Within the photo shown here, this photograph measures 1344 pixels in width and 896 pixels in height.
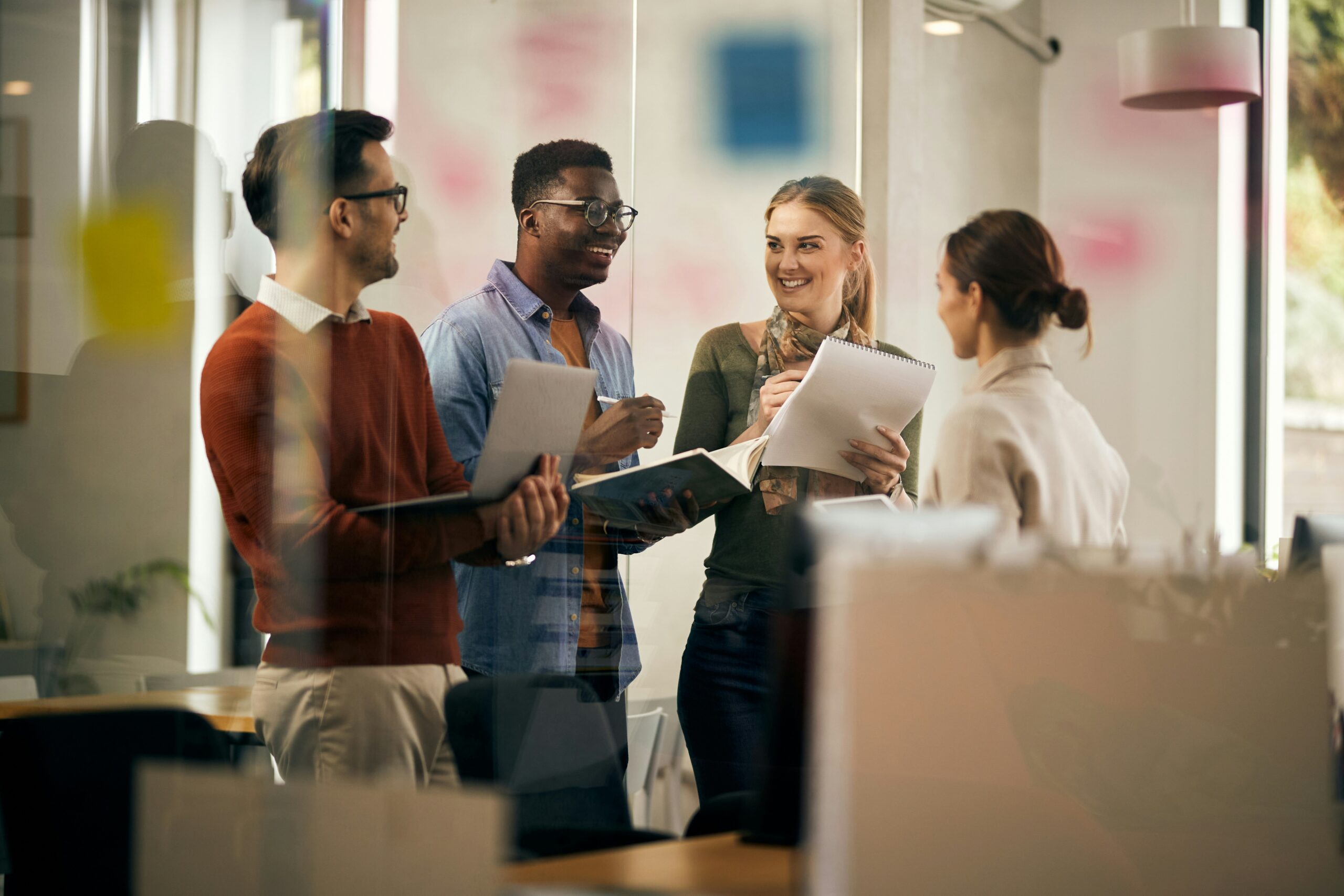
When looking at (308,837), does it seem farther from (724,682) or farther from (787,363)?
(787,363)

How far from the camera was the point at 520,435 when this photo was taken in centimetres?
197

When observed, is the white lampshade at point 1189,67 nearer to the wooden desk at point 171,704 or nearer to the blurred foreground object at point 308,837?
the blurred foreground object at point 308,837

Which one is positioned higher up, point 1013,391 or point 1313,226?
point 1313,226

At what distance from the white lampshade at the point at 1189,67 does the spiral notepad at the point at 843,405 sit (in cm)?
55

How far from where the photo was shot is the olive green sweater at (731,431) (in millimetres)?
1944

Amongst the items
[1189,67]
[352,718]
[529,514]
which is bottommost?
[352,718]

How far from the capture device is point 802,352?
2020 millimetres

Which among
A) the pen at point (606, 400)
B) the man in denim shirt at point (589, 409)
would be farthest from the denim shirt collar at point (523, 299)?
the pen at point (606, 400)

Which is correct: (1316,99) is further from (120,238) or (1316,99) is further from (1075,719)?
(120,238)

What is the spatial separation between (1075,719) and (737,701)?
83cm

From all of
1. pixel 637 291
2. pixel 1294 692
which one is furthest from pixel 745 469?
pixel 1294 692

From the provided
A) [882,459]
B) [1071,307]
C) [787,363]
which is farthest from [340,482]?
[1071,307]

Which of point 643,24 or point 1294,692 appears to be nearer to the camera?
point 1294,692

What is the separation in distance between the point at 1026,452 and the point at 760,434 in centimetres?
44
